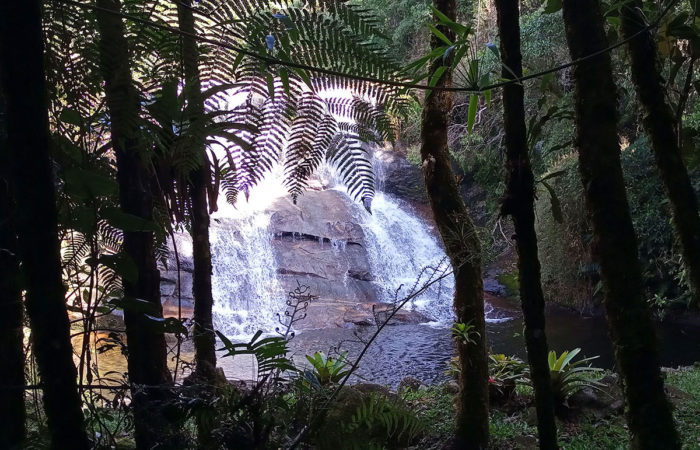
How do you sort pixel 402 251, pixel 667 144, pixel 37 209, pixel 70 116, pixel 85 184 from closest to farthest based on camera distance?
pixel 37 209
pixel 85 184
pixel 70 116
pixel 667 144
pixel 402 251

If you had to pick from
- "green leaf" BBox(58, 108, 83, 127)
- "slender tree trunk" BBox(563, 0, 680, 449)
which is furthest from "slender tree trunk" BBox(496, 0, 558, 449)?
"green leaf" BBox(58, 108, 83, 127)

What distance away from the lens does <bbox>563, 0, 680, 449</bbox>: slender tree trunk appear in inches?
57.2

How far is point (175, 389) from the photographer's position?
880 mm

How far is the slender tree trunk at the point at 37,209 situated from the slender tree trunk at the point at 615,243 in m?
1.34

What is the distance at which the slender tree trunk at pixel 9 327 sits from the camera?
2.76ft

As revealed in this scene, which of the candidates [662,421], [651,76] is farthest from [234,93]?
[651,76]

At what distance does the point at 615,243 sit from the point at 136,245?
4.10ft

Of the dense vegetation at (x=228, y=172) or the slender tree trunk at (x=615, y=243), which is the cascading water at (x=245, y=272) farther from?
the slender tree trunk at (x=615, y=243)

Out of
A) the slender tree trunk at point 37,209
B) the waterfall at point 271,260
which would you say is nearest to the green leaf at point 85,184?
the slender tree trunk at point 37,209

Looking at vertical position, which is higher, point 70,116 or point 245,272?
point 245,272

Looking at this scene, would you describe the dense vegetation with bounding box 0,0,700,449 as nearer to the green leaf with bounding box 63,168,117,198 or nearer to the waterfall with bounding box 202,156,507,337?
the green leaf with bounding box 63,168,117,198

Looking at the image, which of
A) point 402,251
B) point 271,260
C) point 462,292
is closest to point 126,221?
point 462,292

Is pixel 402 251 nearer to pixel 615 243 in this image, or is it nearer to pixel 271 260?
pixel 271 260

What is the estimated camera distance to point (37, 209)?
0.64 metres
